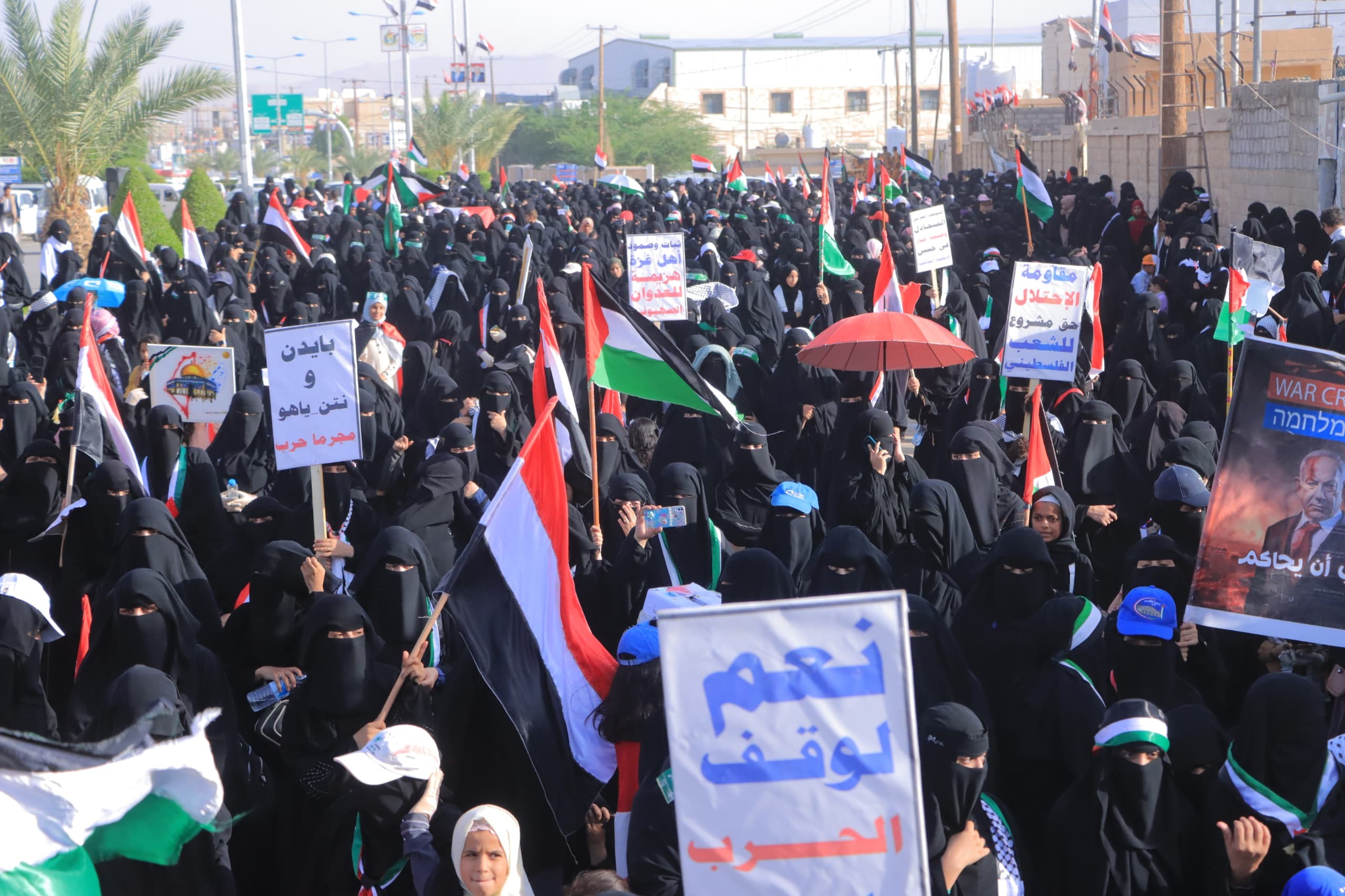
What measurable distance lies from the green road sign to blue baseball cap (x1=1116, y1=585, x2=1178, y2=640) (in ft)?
133

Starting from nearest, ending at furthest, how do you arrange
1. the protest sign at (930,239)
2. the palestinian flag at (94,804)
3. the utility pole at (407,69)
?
1. the palestinian flag at (94,804)
2. the protest sign at (930,239)
3. the utility pole at (407,69)

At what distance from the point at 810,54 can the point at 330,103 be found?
1864 inches

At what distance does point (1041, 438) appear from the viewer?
6.32m

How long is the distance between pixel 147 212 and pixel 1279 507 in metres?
18.4

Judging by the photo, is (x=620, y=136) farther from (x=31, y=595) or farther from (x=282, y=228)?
(x=31, y=595)

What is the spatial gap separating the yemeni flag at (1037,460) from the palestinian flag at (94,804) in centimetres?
387

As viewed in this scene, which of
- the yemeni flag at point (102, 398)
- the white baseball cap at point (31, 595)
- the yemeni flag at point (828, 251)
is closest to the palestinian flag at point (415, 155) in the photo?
the yemeni flag at point (828, 251)

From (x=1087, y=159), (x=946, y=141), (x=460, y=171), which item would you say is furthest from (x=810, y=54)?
(x=1087, y=159)

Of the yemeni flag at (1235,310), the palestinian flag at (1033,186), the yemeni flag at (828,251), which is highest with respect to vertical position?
the palestinian flag at (1033,186)

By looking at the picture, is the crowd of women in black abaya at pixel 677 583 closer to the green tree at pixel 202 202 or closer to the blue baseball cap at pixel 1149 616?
the blue baseball cap at pixel 1149 616

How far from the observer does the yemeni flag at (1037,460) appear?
244 inches

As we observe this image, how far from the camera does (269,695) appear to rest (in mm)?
4512

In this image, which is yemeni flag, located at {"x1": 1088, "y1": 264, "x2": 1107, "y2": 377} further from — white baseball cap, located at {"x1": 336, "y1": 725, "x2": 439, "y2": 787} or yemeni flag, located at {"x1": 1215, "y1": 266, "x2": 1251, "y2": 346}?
white baseball cap, located at {"x1": 336, "y1": 725, "x2": 439, "y2": 787}

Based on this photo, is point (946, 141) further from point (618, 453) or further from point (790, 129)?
point (618, 453)
